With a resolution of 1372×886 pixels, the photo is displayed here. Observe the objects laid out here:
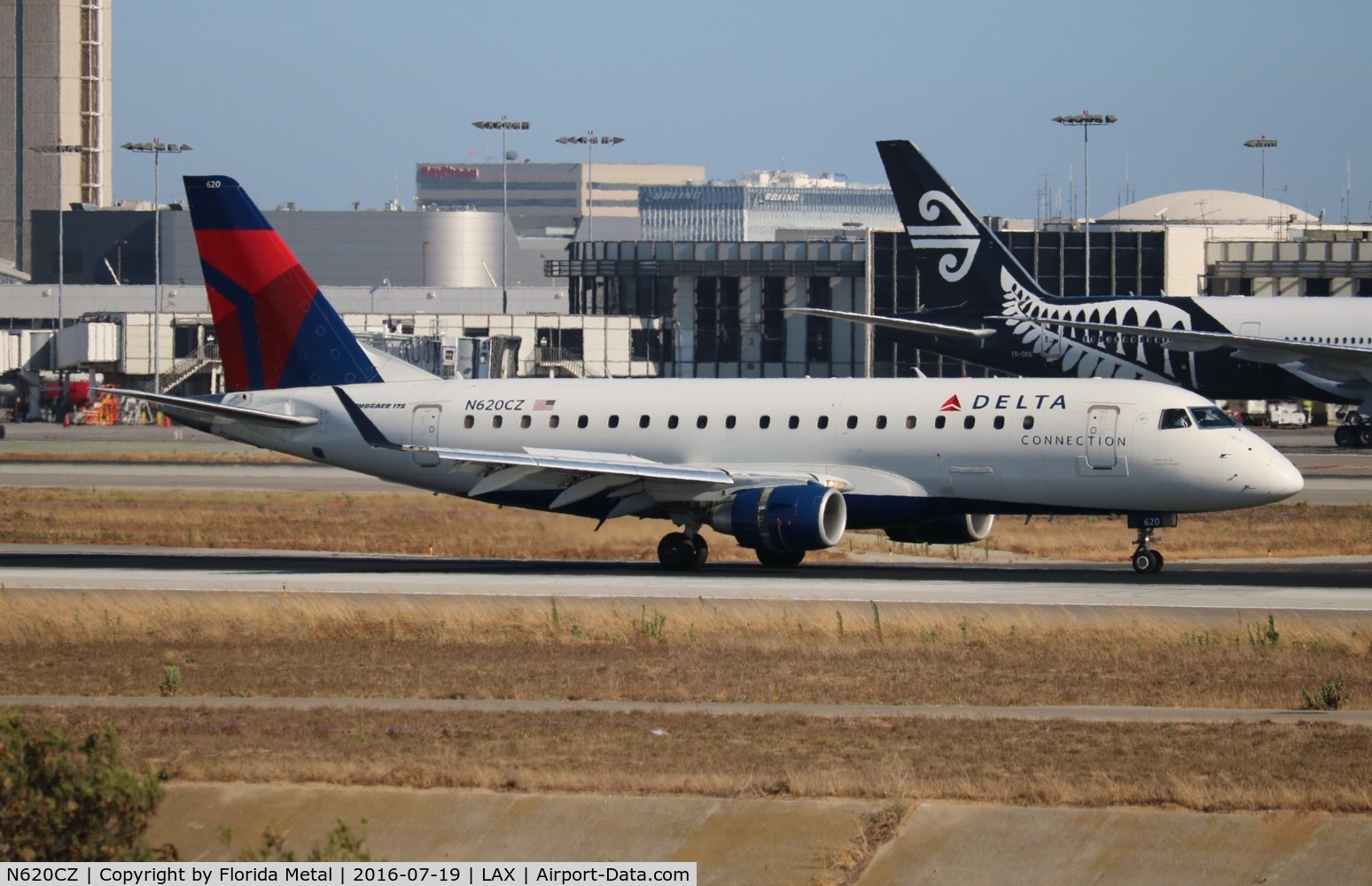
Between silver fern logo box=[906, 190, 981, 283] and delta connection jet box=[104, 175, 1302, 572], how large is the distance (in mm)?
28406

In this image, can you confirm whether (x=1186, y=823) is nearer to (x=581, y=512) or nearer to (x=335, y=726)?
(x=335, y=726)

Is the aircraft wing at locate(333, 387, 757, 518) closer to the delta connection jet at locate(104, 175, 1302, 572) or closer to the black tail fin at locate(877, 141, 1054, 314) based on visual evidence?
the delta connection jet at locate(104, 175, 1302, 572)

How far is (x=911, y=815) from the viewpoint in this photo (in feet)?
53.7

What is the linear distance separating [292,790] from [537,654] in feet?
33.2

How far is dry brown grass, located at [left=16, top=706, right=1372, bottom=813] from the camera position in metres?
17.0

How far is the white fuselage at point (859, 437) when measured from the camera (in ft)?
121

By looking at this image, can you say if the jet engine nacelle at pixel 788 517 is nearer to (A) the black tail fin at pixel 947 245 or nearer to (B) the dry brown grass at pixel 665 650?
(B) the dry brown grass at pixel 665 650

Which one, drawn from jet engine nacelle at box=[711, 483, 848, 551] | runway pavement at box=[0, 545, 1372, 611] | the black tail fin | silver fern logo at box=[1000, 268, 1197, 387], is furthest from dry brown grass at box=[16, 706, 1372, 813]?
the black tail fin

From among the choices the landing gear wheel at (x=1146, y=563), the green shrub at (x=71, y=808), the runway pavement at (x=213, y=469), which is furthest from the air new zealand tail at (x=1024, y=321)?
the green shrub at (x=71, y=808)

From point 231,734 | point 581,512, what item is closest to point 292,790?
point 231,734

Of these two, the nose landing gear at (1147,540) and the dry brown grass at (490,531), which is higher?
the nose landing gear at (1147,540)

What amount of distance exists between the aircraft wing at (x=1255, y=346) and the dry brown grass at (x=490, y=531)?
12.6m

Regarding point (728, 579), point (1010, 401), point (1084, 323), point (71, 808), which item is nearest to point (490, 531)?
point (728, 579)

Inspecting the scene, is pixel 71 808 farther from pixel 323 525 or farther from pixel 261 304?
pixel 323 525
